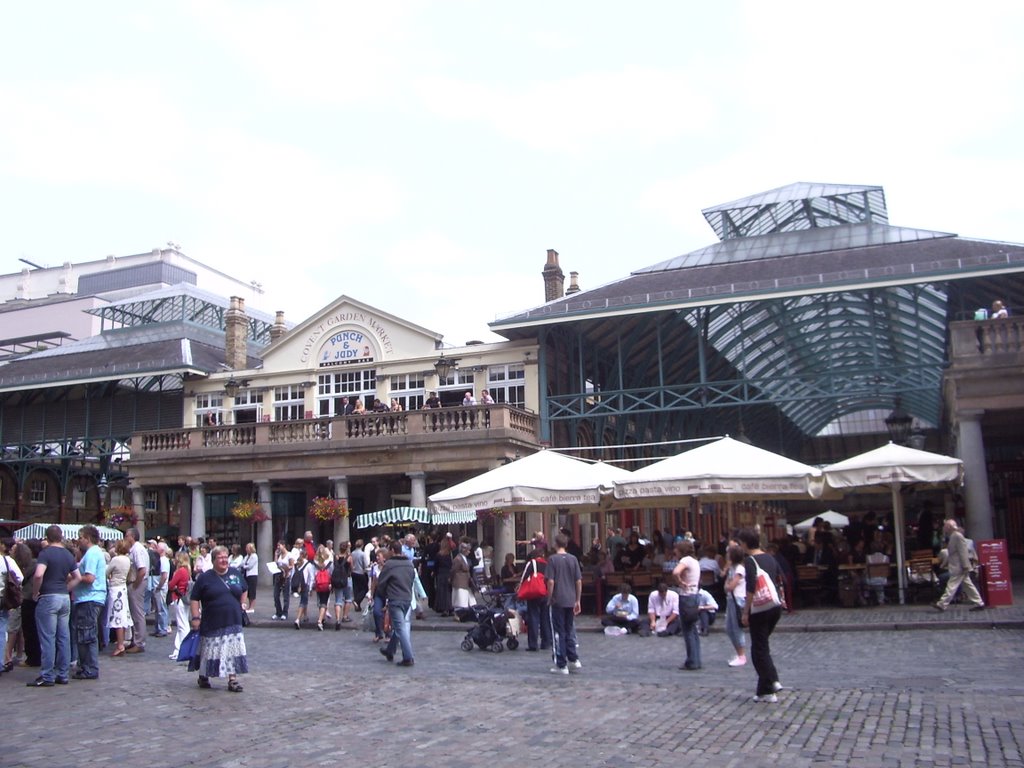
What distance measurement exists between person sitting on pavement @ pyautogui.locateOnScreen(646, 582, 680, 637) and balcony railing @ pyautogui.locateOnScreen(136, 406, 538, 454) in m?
12.5

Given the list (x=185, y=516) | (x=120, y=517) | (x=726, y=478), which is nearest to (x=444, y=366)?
(x=185, y=516)

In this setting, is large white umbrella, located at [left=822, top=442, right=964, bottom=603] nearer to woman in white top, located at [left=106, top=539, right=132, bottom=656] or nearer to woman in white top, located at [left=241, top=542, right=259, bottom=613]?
woman in white top, located at [left=241, top=542, right=259, bottom=613]

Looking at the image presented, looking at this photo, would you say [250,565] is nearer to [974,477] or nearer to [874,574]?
[874,574]

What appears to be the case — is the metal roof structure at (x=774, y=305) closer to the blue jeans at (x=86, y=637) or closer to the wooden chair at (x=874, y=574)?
the wooden chair at (x=874, y=574)

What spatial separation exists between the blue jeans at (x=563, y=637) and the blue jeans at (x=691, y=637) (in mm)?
1341

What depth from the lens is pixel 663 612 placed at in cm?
1664

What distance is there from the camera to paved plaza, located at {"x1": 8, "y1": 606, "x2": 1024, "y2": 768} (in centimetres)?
775

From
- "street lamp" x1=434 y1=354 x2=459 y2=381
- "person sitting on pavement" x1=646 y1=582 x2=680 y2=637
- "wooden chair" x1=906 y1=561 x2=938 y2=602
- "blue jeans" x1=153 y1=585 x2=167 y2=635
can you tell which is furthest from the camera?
"street lamp" x1=434 y1=354 x2=459 y2=381

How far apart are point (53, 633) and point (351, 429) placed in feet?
63.8

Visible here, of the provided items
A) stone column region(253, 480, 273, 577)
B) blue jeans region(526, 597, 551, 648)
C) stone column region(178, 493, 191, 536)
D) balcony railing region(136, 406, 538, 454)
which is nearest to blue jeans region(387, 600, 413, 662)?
blue jeans region(526, 597, 551, 648)

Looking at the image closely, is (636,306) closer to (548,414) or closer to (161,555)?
(548,414)

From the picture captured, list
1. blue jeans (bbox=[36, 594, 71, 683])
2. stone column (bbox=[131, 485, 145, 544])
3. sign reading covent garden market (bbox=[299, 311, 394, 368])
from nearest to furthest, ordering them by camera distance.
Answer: blue jeans (bbox=[36, 594, 71, 683]) < stone column (bbox=[131, 485, 145, 544]) < sign reading covent garden market (bbox=[299, 311, 394, 368])

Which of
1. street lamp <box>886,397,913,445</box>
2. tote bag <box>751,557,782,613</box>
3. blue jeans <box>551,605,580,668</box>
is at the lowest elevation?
blue jeans <box>551,605,580,668</box>

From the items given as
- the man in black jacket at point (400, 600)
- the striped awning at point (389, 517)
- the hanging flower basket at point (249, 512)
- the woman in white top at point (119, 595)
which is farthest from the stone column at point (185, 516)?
the man in black jacket at point (400, 600)
